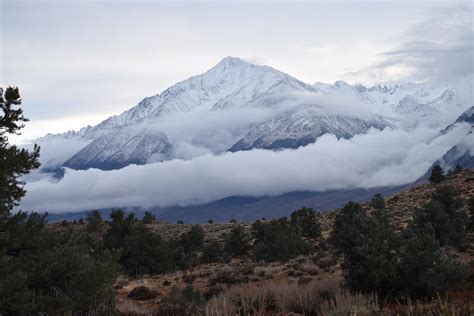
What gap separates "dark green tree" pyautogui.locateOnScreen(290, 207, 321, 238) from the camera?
54703 mm

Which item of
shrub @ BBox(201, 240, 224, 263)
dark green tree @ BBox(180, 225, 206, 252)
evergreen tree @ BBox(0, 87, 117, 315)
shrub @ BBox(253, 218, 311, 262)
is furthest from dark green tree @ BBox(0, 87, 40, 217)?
dark green tree @ BBox(180, 225, 206, 252)

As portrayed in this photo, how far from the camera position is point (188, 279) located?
1130 inches

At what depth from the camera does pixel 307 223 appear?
56469 mm

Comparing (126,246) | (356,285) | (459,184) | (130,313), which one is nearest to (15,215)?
(130,313)

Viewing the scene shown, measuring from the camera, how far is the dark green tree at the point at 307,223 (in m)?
54.7

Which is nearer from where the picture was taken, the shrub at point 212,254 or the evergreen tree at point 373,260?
the evergreen tree at point 373,260

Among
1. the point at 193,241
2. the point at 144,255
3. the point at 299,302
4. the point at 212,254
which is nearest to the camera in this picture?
the point at 299,302

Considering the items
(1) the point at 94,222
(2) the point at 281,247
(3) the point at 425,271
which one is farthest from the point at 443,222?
(1) the point at 94,222

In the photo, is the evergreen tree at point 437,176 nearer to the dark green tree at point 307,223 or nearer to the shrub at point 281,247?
the dark green tree at point 307,223

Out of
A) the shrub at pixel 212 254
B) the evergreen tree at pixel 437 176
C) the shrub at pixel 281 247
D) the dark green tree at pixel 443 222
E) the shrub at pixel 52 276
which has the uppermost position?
the evergreen tree at pixel 437 176

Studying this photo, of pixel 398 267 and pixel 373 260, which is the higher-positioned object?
pixel 373 260

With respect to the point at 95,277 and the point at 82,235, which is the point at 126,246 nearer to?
the point at 82,235

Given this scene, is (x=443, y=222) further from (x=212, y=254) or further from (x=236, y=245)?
(x=236, y=245)

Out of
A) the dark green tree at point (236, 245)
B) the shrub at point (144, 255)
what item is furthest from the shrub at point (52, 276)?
the dark green tree at point (236, 245)
